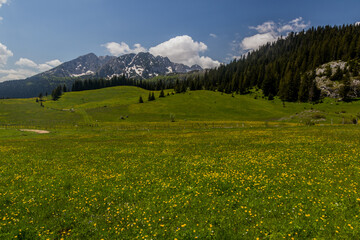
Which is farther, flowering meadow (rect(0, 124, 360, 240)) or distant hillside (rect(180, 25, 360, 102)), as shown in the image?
distant hillside (rect(180, 25, 360, 102))

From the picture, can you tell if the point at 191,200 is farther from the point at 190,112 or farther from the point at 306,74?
the point at 306,74

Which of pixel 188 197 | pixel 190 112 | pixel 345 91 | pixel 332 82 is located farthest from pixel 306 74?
pixel 188 197

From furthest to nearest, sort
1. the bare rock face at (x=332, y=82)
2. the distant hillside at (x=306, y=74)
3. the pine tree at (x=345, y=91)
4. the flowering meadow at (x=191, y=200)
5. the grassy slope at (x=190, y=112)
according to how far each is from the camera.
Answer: the distant hillside at (x=306, y=74)
the bare rock face at (x=332, y=82)
the pine tree at (x=345, y=91)
the grassy slope at (x=190, y=112)
the flowering meadow at (x=191, y=200)

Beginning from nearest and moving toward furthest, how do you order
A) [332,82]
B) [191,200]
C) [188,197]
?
[191,200] < [188,197] < [332,82]

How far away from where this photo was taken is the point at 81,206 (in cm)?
1002

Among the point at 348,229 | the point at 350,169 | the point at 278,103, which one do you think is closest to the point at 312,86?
the point at 278,103

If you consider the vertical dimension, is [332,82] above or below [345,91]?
above

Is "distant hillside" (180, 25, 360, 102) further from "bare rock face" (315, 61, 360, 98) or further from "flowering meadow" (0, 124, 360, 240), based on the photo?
"flowering meadow" (0, 124, 360, 240)

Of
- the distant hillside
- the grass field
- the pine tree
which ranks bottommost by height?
the grass field

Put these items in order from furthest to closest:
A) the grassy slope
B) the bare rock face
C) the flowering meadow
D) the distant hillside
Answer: the distant hillside
the bare rock face
the grassy slope
the flowering meadow

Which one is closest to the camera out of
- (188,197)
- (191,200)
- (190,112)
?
(191,200)

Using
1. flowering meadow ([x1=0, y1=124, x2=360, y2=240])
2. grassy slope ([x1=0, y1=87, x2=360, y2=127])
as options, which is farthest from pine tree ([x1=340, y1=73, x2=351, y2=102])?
flowering meadow ([x1=0, y1=124, x2=360, y2=240])

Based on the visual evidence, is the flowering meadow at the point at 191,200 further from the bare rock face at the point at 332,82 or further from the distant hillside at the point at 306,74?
the bare rock face at the point at 332,82

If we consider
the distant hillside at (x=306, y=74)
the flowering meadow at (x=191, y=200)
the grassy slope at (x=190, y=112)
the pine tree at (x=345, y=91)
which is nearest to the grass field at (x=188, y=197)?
the flowering meadow at (x=191, y=200)
